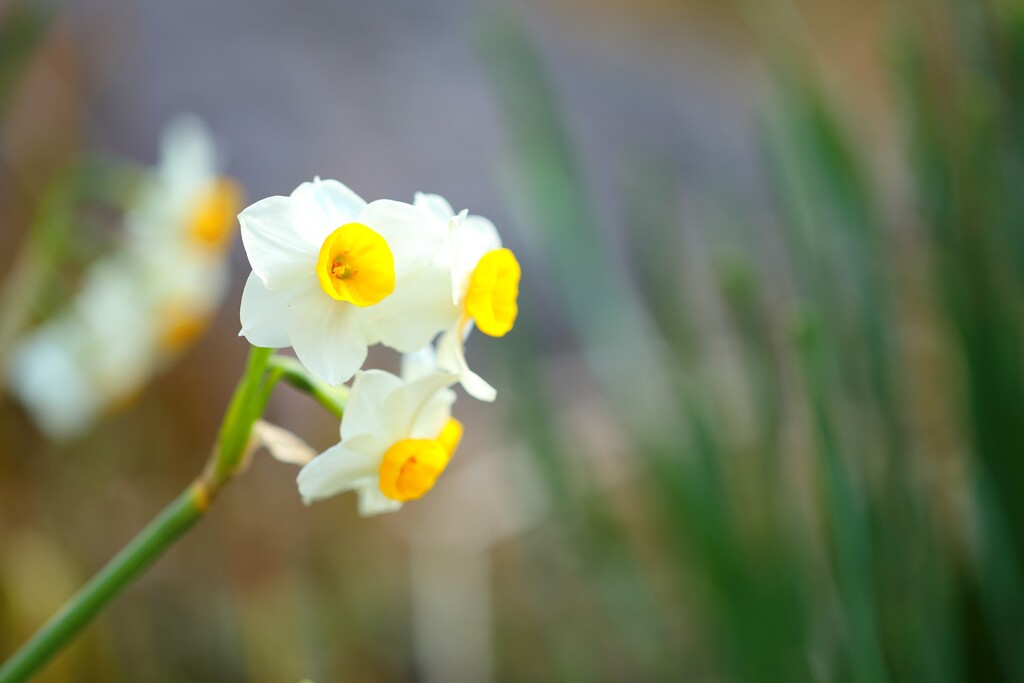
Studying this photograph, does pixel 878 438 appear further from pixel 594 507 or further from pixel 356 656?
pixel 356 656

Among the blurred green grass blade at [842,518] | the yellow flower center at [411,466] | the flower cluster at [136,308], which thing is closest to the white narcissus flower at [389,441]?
the yellow flower center at [411,466]

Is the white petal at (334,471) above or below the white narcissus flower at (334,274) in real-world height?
below

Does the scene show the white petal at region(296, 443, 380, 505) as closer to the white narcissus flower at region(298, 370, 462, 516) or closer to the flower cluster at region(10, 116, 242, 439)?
the white narcissus flower at region(298, 370, 462, 516)

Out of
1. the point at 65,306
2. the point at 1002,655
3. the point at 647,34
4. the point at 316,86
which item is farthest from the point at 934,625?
the point at 647,34

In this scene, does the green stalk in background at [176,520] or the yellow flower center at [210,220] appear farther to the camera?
the yellow flower center at [210,220]

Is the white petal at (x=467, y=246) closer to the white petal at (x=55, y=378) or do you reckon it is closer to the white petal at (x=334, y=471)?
the white petal at (x=334, y=471)

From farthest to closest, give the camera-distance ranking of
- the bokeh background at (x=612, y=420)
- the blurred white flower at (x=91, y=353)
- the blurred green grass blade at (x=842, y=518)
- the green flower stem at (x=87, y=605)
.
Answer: the blurred white flower at (x=91, y=353) < the bokeh background at (x=612, y=420) < the blurred green grass blade at (x=842, y=518) < the green flower stem at (x=87, y=605)

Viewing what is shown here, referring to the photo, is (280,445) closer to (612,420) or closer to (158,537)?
(158,537)

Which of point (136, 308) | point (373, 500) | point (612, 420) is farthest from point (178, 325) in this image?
point (612, 420)
